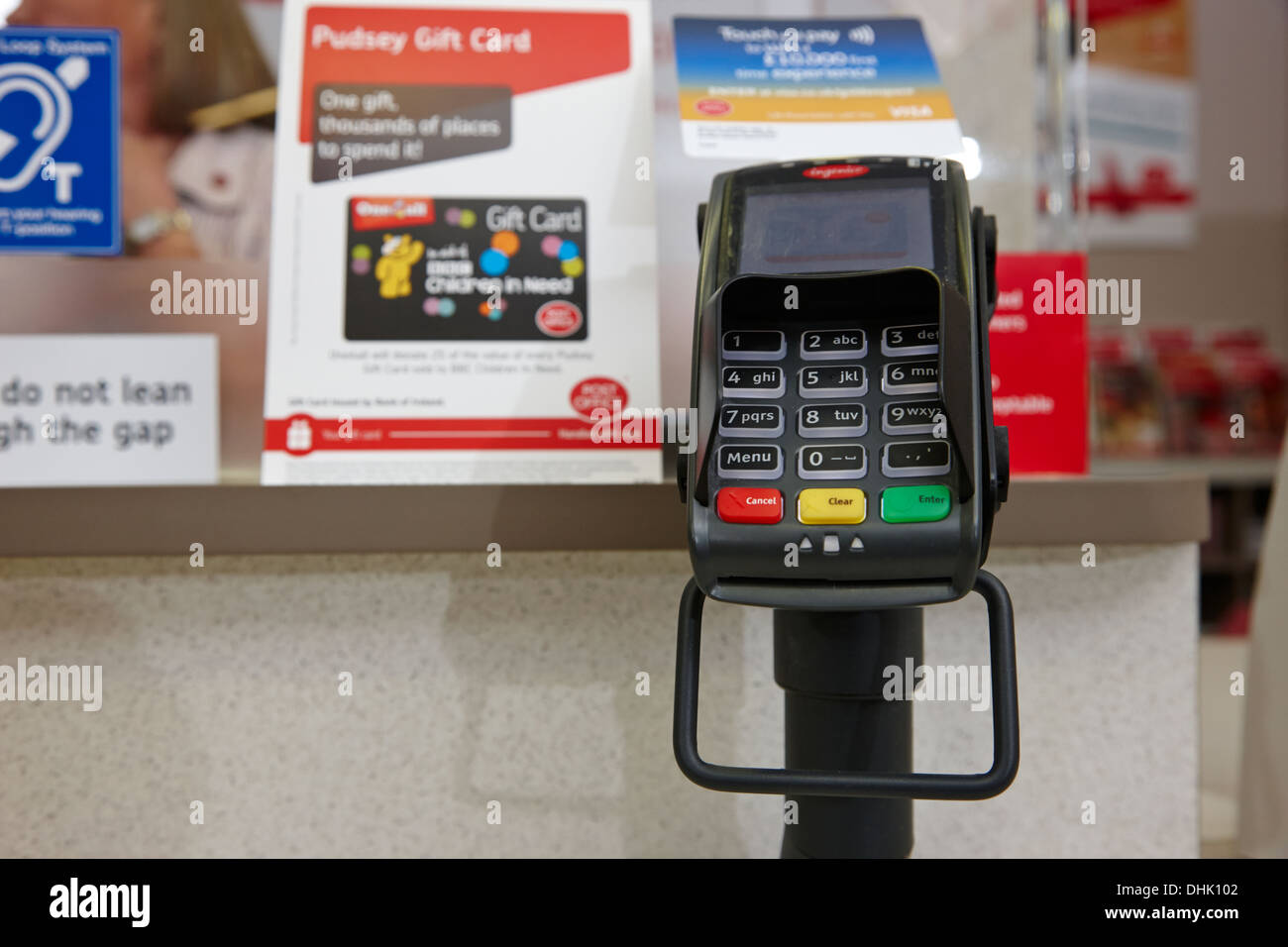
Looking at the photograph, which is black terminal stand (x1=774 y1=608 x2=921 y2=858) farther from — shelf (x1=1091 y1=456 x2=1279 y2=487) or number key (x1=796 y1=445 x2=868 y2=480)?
shelf (x1=1091 y1=456 x2=1279 y2=487)

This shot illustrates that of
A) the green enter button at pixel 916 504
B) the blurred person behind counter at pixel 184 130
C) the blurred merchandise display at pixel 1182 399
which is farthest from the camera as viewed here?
the blurred merchandise display at pixel 1182 399

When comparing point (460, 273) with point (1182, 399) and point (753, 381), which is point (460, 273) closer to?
point (753, 381)

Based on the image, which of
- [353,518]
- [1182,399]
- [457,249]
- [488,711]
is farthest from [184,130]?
[1182,399]

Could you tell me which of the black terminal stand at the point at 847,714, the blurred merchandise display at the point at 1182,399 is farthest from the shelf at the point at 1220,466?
the black terminal stand at the point at 847,714

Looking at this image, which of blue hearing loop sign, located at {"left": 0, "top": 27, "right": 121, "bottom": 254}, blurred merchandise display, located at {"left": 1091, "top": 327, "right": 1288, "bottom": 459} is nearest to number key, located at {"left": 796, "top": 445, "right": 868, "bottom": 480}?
blue hearing loop sign, located at {"left": 0, "top": 27, "right": 121, "bottom": 254}

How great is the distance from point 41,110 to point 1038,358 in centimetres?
85

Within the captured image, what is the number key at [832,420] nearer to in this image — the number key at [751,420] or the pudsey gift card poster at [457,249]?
the number key at [751,420]

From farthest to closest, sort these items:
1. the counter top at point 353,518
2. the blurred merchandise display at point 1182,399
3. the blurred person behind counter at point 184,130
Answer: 1. the blurred merchandise display at point 1182,399
2. the blurred person behind counter at point 184,130
3. the counter top at point 353,518

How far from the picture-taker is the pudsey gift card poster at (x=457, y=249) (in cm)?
74

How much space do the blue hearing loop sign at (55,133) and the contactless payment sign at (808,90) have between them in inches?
19.2

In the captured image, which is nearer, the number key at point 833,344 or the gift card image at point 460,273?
the number key at point 833,344

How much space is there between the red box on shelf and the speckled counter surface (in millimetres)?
92

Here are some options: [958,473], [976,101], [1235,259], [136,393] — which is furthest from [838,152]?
[1235,259]

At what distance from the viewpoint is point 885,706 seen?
1.79 ft
